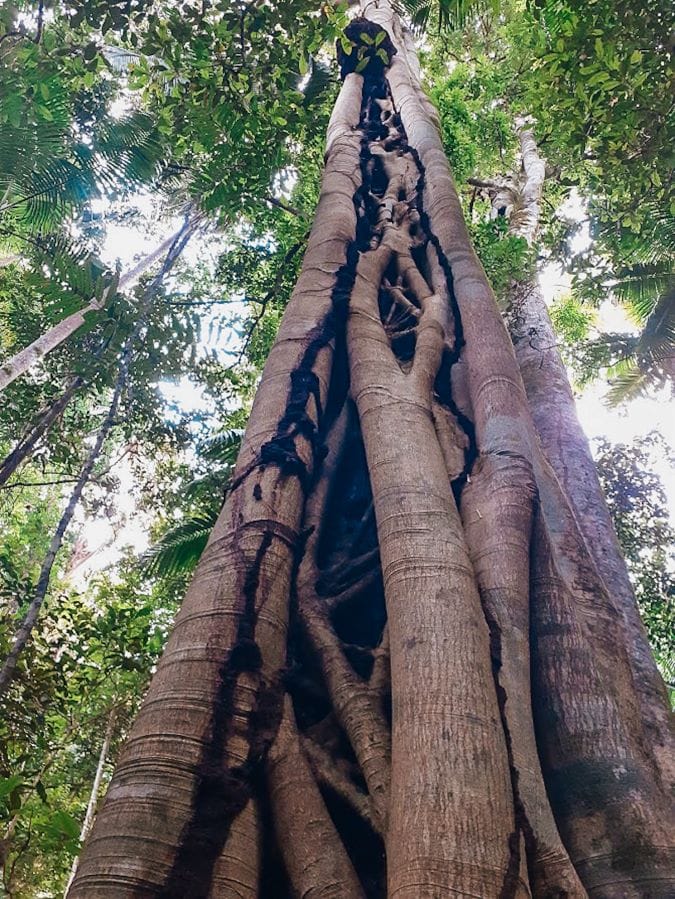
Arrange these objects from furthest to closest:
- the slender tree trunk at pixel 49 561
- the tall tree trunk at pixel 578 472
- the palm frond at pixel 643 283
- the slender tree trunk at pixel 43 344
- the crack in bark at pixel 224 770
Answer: the palm frond at pixel 643 283, the slender tree trunk at pixel 43 344, the slender tree trunk at pixel 49 561, the tall tree trunk at pixel 578 472, the crack in bark at pixel 224 770

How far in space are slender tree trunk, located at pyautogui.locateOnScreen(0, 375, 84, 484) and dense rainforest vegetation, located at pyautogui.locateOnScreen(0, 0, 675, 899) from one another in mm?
159

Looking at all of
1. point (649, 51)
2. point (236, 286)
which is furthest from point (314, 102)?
point (649, 51)

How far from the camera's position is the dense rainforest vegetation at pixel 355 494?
162 centimetres

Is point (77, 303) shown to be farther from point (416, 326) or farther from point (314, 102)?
point (416, 326)

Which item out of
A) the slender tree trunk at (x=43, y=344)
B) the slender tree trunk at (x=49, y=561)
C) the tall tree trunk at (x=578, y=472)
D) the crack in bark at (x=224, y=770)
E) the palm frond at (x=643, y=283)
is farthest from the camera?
the palm frond at (x=643, y=283)

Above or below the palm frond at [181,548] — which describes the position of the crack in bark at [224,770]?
below

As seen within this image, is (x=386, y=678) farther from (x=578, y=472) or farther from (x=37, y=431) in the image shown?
(x=37, y=431)

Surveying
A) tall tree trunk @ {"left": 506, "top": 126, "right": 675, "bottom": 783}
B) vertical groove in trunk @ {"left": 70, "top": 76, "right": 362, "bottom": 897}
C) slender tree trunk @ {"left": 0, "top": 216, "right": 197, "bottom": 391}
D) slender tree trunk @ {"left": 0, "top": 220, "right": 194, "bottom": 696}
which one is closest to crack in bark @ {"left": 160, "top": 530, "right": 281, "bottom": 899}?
vertical groove in trunk @ {"left": 70, "top": 76, "right": 362, "bottom": 897}

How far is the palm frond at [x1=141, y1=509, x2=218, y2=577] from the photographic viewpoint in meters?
5.20

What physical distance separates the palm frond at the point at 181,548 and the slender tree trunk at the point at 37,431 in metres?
1.20

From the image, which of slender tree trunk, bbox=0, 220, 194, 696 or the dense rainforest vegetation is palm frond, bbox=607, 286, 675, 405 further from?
slender tree trunk, bbox=0, 220, 194, 696

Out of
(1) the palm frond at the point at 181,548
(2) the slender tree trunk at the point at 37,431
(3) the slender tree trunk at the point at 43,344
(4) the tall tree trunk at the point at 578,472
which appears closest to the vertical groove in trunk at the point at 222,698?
(4) the tall tree trunk at the point at 578,472

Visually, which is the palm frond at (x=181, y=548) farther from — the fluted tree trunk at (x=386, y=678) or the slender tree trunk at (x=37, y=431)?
the fluted tree trunk at (x=386, y=678)

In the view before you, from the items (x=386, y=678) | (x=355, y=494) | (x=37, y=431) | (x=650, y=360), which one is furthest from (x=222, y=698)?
(x=650, y=360)
